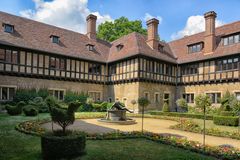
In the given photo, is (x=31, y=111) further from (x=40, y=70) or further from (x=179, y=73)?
(x=179, y=73)

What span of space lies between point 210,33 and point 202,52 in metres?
2.53

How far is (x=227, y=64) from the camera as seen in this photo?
2528 centimetres

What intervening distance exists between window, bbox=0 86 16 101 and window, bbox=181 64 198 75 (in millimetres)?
20985

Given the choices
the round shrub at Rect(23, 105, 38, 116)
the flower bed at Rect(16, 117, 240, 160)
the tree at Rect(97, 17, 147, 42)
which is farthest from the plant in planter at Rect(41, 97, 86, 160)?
the tree at Rect(97, 17, 147, 42)

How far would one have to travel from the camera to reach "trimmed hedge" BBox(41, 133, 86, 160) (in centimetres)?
732

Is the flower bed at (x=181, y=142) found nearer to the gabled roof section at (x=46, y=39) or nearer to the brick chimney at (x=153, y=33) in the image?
the gabled roof section at (x=46, y=39)

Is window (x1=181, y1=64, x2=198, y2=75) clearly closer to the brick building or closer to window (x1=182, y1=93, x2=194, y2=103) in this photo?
the brick building

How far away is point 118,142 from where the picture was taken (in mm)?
9797

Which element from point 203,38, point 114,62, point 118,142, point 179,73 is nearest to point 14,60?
point 114,62

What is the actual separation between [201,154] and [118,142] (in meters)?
3.41

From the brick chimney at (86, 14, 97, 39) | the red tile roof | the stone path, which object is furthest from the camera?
the brick chimney at (86, 14, 97, 39)

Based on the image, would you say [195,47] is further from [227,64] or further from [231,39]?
[227,64]

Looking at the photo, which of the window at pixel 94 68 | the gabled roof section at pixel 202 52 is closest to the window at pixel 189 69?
the gabled roof section at pixel 202 52

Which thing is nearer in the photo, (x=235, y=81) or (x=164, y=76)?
(x=235, y=81)
